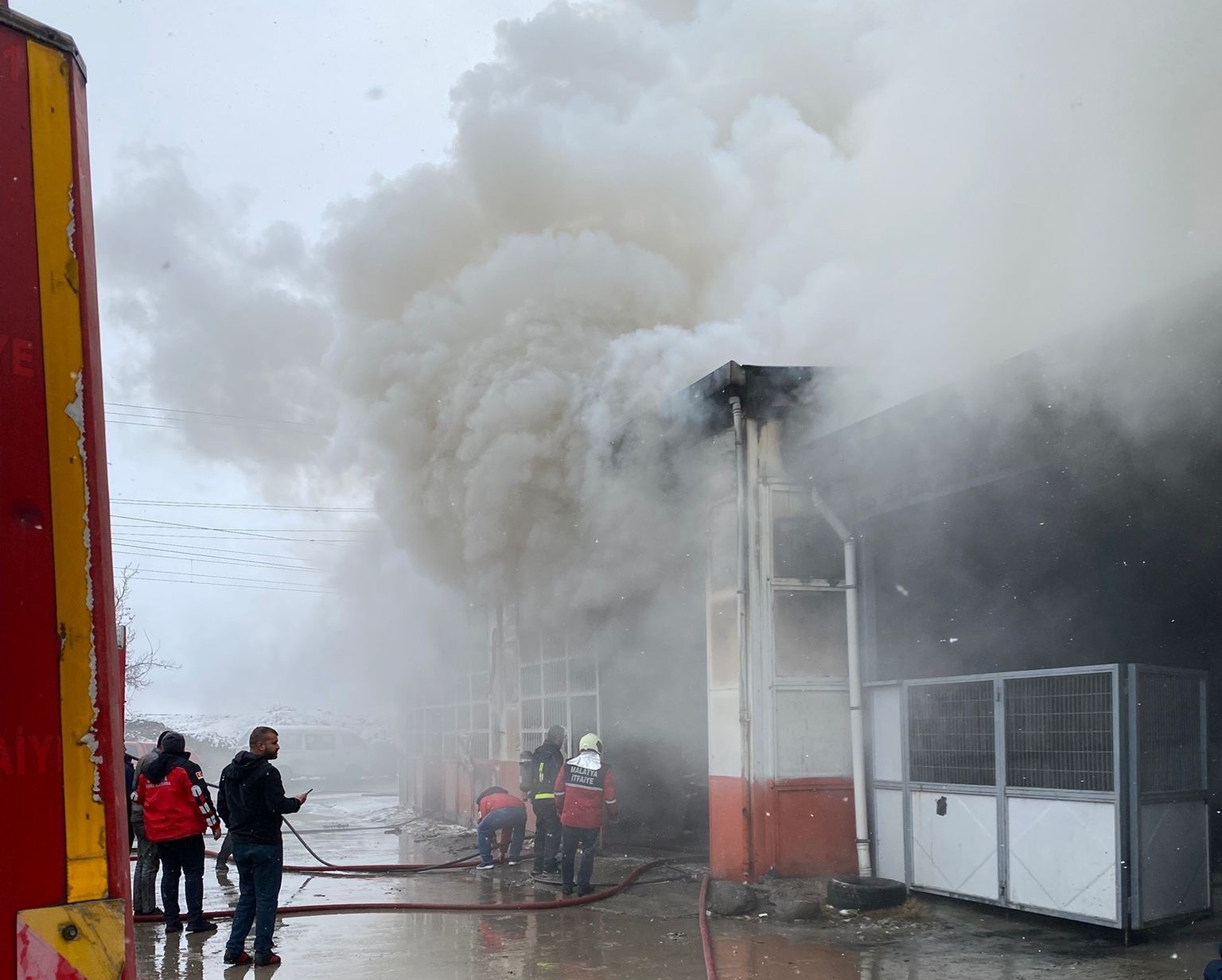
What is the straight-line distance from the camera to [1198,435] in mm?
6387

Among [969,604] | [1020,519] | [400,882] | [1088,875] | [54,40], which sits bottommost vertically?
[400,882]

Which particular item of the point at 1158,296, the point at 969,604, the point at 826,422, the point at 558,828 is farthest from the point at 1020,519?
the point at 558,828

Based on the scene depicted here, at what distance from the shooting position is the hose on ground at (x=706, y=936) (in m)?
5.91

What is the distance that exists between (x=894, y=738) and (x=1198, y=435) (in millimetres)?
→ 3111

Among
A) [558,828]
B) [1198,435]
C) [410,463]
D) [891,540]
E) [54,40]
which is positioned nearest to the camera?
[54,40]

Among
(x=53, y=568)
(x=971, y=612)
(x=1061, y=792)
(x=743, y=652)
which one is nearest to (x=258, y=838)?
(x=743, y=652)

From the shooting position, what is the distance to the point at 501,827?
423 inches

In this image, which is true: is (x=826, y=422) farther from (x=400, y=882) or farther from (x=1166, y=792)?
(x=400, y=882)

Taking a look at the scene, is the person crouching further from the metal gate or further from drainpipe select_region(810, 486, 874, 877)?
the metal gate

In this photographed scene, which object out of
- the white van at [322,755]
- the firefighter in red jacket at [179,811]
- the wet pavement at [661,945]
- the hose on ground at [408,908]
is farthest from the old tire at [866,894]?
the white van at [322,755]

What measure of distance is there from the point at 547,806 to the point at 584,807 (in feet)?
3.62

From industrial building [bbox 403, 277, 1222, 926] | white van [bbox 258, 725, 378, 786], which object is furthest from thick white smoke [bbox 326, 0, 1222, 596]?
white van [bbox 258, 725, 378, 786]

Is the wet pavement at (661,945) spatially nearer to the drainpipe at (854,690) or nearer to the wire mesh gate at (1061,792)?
the wire mesh gate at (1061,792)

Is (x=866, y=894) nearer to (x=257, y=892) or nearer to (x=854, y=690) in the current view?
(x=854, y=690)
